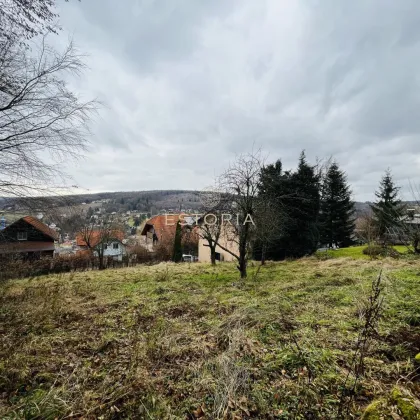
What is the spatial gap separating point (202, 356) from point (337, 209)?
23553mm

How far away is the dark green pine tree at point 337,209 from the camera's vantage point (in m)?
22.7

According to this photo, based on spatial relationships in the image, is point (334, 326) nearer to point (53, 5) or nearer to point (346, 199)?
point (53, 5)

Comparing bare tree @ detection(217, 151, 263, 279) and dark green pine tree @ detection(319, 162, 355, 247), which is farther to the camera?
dark green pine tree @ detection(319, 162, 355, 247)

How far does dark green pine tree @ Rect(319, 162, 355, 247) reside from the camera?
22703 millimetres

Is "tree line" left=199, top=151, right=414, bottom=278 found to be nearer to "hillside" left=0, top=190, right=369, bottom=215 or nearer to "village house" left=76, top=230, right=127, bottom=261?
"hillside" left=0, top=190, right=369, bottom=215

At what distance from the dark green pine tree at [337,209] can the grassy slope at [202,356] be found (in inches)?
766

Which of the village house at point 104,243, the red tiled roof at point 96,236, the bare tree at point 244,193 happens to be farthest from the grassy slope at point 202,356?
the red tiled roof at point 96,236

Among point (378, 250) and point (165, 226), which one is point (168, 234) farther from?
point (378, 250)

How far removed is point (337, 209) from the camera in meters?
22.7

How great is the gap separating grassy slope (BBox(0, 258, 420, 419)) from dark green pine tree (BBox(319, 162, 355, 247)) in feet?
63.8

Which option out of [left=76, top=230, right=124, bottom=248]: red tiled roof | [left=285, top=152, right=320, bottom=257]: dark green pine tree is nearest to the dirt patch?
[left=285, top=152, right=320, bottom=257]: dark green pine tree

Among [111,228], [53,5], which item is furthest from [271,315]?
[111,228]

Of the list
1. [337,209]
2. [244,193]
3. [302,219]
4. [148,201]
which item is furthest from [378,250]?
[148,201]

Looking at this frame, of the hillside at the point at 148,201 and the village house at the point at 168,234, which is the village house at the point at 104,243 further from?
the village house at the point at 168,234
